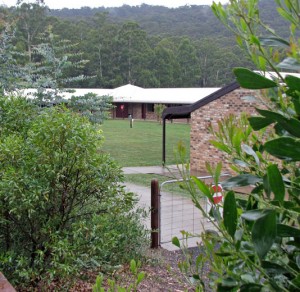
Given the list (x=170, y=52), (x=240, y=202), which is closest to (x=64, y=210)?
(x=240, y=202)

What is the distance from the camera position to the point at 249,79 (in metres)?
1.03

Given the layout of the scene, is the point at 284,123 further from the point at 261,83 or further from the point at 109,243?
the point at 109,243

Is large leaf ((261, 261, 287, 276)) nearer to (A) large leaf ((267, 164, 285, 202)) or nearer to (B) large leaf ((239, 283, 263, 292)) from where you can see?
(B) large leaf ((239, 283, 263, 292))

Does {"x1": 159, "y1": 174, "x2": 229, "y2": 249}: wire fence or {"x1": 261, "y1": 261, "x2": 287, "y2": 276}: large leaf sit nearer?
{"x1": 261, "y1": 261, "x2": 287, "y2": 276}: large leaf

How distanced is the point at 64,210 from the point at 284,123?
13.1ft

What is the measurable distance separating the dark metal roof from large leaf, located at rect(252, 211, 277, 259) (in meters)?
15.1

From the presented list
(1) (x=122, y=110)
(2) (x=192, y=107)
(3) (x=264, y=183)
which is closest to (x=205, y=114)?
(2) (x=192, y=107)

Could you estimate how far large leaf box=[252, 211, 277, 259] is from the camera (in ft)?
3.07

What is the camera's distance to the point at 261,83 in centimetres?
104

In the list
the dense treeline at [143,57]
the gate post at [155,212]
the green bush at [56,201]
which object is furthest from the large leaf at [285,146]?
the dense treeline at [143,57]

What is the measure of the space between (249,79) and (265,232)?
321 mm

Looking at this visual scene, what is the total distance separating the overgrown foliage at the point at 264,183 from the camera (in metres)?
1.01

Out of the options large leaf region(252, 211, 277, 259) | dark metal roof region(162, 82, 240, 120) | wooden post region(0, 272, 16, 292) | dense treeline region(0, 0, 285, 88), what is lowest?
wooden post region(0, 272, 16, 292)

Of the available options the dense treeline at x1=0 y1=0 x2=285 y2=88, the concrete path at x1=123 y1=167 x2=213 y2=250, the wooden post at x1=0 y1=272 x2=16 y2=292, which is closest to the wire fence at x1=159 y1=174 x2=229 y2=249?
the concrete path at x1=123 y1=167 x2=213 y2=250
